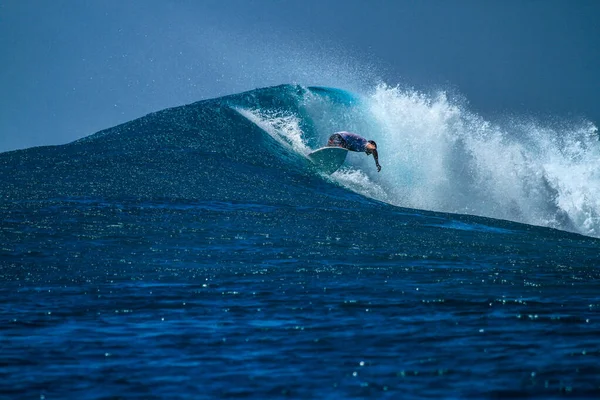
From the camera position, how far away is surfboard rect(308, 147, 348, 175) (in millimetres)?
27750

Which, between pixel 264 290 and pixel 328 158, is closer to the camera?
pixel 264 290

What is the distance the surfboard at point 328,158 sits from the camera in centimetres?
2775

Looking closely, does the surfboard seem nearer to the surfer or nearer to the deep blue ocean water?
the surfer

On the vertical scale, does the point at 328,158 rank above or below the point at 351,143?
below

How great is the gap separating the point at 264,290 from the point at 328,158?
59.1 ft

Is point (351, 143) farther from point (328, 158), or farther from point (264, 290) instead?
point (264, 290)


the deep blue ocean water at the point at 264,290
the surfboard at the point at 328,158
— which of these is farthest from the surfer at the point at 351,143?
the deep blue ocean water at the point at 264,290

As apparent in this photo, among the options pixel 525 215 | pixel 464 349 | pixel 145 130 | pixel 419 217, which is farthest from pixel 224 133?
pixel 464 349

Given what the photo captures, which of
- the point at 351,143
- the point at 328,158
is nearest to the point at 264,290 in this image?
the point at 328,158

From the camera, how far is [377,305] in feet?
30.6

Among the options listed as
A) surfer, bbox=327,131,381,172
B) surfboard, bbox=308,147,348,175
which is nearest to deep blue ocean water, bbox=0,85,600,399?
surfboard, bbox=308,147,348,175

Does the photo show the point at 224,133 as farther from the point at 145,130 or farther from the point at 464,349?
the point at 464,349

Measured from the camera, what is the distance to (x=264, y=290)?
33.7 feet

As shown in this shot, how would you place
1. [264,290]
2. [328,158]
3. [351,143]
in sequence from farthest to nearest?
[351,143]
[328,158]
[264,290]
